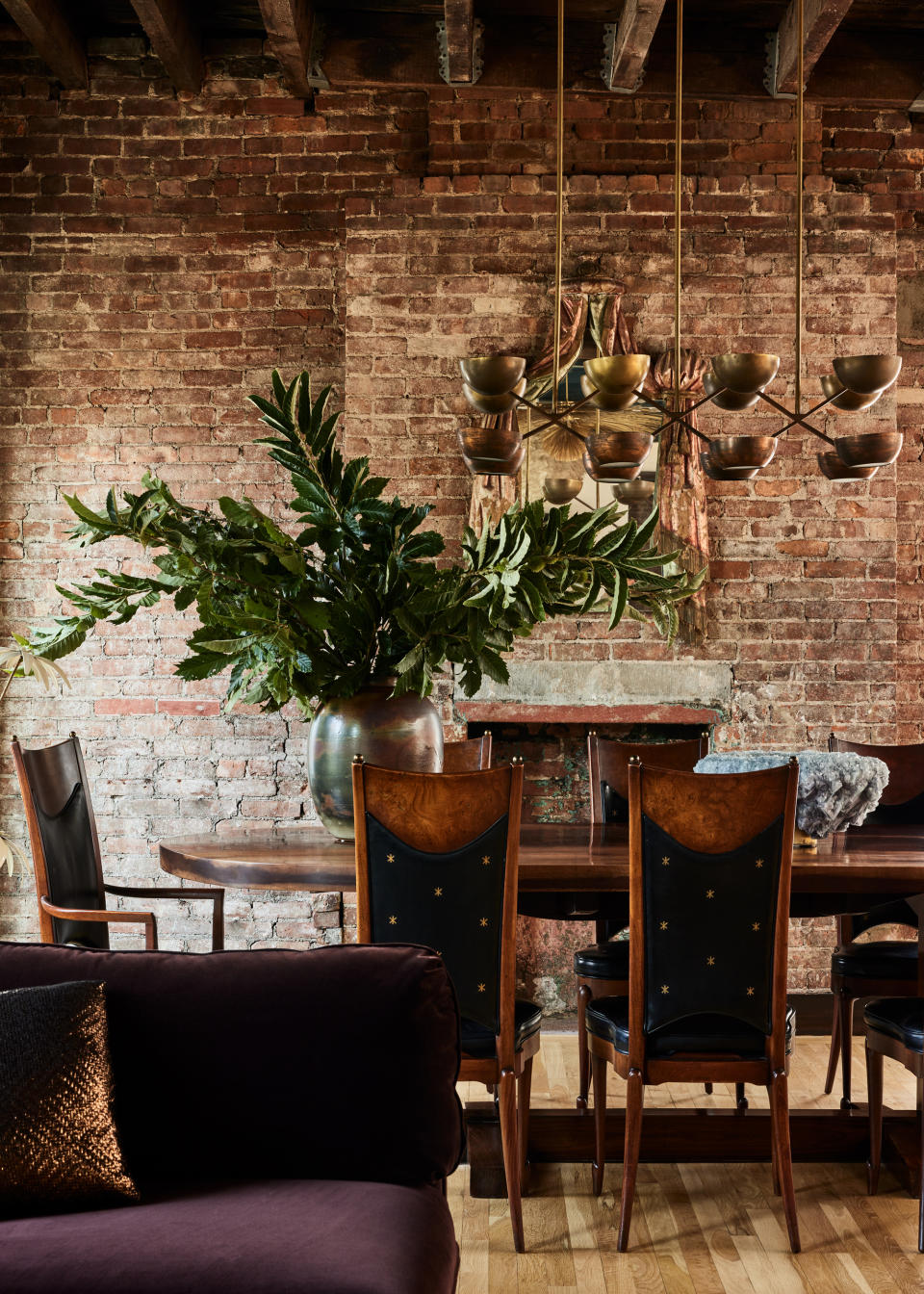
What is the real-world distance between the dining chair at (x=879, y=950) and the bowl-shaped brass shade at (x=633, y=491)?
110cm

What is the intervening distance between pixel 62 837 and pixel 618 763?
5.36 feet

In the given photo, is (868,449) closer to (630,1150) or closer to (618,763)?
(618,763)

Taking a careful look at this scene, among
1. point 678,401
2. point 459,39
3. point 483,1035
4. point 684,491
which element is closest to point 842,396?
point 678,401

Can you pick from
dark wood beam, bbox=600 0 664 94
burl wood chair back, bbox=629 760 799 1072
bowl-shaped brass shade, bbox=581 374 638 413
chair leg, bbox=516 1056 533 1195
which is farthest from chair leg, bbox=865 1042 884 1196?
dark wood beam, bbox=600 0 664 94

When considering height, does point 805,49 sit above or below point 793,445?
above

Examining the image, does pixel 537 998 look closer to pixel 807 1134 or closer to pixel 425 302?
pixel 807 1134

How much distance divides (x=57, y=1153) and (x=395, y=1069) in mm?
458

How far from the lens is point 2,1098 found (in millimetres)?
1567

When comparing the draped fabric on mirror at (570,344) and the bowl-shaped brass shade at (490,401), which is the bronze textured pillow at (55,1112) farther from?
the draped fabric on mirror at (570,344)

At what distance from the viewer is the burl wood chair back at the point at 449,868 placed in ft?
8.13

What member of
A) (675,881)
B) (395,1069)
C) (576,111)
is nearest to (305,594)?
(675,881)

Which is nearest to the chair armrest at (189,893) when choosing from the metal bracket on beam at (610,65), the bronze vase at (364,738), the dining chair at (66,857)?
the dining chair at (66,857)

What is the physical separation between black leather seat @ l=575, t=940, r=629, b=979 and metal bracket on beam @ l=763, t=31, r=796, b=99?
3184mm

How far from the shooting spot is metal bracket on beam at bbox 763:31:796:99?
442 cm
